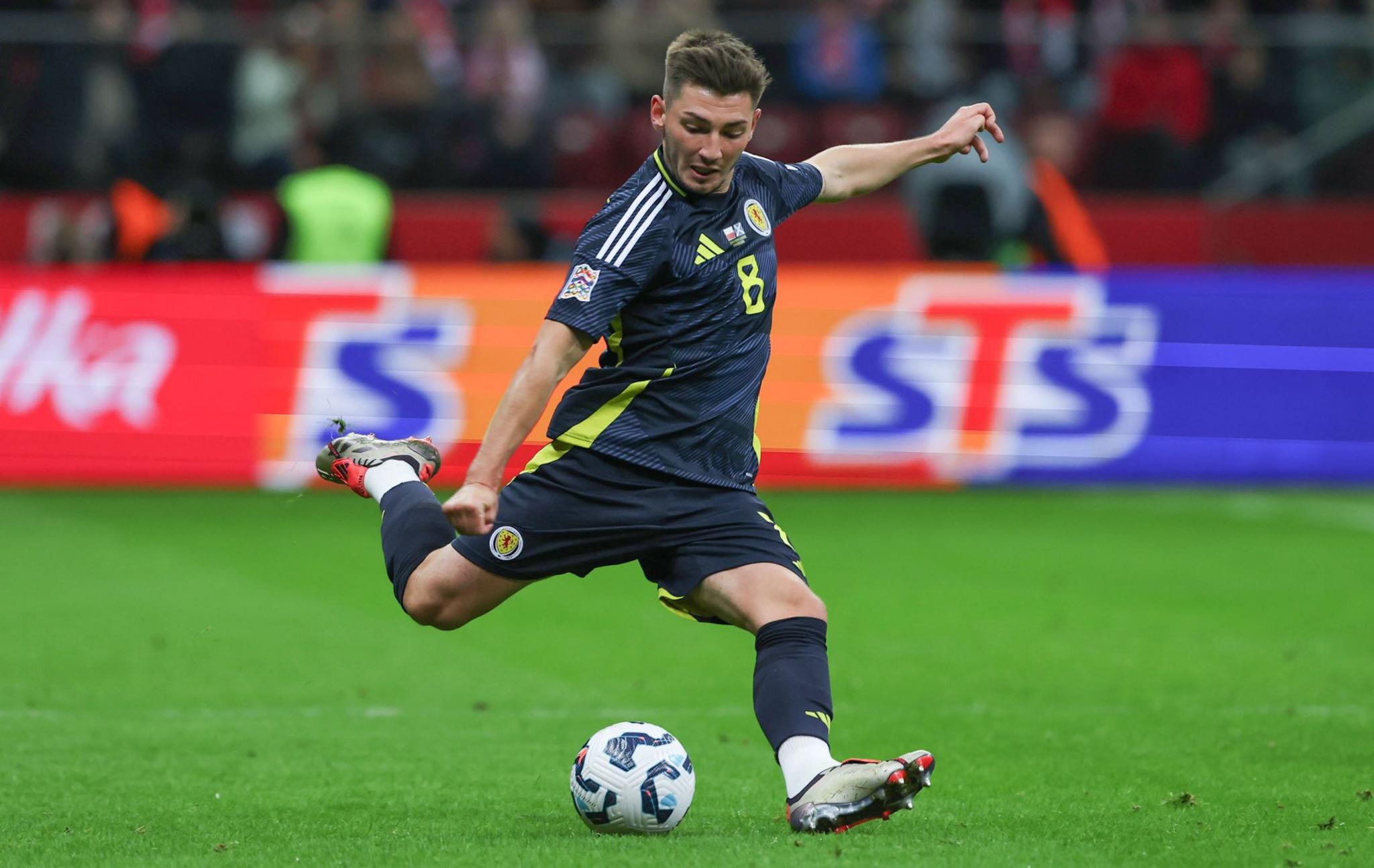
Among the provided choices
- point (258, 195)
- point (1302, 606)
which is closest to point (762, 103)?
point (258, 195)

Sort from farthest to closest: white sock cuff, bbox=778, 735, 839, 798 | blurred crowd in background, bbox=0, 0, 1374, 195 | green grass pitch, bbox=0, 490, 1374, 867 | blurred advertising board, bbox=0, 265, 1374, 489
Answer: blurred crowd in background, bbox=0, 0, 1374, 195 < blurred advertising board, bbox=0, 265, 1374, 489 < green grass pitch, bbox=0, 490, 1374, 867 < white sock cuff, bbox=778, 735, 839, 798

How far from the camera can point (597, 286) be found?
5062 mm

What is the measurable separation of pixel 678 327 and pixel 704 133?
522 millimetres

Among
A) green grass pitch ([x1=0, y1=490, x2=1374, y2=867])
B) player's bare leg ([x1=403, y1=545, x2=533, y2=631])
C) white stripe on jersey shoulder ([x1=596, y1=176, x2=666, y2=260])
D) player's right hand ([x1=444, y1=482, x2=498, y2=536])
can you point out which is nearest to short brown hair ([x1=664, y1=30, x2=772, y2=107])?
white stripe on jersey shoulder ([x1=596, y1=176, x2=666, y2=260])

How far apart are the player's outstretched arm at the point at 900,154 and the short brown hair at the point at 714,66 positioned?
2.53 ft

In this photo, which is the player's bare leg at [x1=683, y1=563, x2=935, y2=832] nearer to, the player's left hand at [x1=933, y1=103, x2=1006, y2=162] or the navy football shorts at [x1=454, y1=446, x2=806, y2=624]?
the navy football shorts at [x1=454, y1=446, x2=806, y2=624]

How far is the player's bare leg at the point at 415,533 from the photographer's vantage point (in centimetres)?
547

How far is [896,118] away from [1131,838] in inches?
492

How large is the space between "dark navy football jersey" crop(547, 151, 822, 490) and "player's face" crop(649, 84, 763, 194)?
0.21 feet

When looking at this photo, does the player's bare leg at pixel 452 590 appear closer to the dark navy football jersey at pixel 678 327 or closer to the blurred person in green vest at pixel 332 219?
the dark navy football jersey at pixel 678 327

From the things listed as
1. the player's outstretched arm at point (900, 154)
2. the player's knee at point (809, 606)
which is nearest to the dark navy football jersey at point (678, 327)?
the player's knee at point (809, 606)

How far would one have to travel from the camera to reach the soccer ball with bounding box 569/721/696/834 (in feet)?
16.5

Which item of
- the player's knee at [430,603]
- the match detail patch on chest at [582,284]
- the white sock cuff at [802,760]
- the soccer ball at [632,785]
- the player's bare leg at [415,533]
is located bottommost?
the soccer ball at [632,785]

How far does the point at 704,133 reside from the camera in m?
5.11
